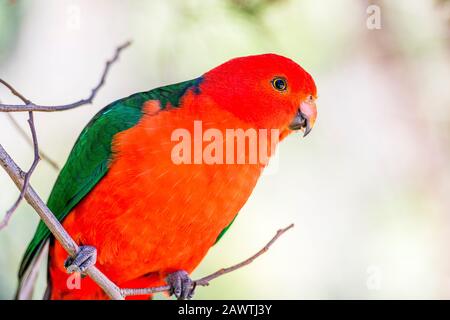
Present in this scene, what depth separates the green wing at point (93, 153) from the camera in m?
3.16

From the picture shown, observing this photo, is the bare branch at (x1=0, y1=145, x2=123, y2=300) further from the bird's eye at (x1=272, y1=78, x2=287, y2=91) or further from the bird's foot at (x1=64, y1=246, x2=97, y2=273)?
the bird's eye at (x1=272, y1=78, x2=287, y2=91)

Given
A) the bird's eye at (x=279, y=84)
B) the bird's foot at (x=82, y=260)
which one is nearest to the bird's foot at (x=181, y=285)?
the bird's foot at (x=82, y=260)

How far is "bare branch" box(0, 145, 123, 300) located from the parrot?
21 centimetres

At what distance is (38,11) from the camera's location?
4.57 meters

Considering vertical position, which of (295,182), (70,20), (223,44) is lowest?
(295,182)

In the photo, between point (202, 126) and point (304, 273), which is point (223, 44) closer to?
point (202, 126)

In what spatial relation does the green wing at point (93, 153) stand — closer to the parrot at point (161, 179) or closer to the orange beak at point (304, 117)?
the parrot at point (161, 179)

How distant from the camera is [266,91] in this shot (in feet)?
10.9

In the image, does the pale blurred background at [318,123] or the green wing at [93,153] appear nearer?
the green wing at [93,153]

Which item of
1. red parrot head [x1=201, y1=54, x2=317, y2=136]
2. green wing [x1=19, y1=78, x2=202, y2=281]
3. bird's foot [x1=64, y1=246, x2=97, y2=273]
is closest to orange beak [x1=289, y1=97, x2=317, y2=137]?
red parrot head [x1=201, y1=54, x2=317, y2=136]

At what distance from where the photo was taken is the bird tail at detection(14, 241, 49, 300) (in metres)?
3.26

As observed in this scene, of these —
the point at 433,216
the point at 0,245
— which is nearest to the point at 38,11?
the point at 0,245

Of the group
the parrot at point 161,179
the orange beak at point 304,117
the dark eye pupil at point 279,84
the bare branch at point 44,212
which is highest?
the dark eye pupil at point 279,84

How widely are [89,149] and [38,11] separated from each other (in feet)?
5.84
